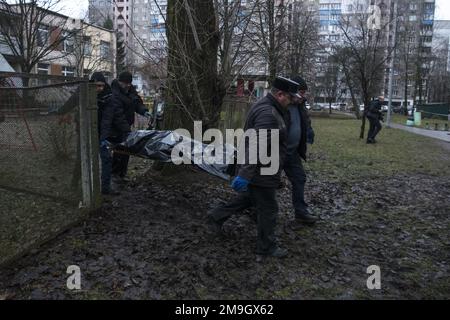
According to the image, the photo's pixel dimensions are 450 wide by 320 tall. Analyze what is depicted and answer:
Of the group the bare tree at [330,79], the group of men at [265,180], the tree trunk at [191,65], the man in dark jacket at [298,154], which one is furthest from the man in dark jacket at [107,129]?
the bare tree at [330,79]

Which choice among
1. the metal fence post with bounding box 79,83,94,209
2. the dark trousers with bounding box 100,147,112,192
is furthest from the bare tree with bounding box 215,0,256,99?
the metal fence post with bounding box 79,83,94,209

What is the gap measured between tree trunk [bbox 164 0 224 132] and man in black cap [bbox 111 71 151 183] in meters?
0.63

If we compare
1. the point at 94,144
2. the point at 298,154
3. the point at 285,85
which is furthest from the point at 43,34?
the point at 285,85

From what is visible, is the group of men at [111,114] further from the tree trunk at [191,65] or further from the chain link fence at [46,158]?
the tree trunk at [191,65]

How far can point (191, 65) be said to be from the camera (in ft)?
23.5

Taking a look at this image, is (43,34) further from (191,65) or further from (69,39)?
(191,65)

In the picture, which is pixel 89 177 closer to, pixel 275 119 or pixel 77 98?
pixel 77 98

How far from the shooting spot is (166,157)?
577 cm

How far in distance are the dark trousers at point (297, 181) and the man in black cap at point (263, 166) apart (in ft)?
3.96

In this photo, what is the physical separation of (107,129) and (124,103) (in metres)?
0.62

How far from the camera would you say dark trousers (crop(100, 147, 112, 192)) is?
6.00m
